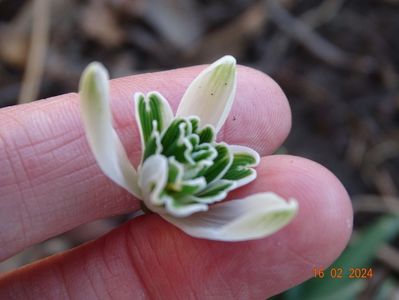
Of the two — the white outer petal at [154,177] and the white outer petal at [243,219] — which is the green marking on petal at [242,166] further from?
the white outer petal at [154,177]

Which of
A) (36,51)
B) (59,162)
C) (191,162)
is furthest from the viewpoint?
(36,51)

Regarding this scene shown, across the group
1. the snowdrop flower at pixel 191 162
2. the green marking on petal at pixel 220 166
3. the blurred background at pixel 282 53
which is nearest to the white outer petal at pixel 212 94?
the snowdrop flower at pixel 191 162

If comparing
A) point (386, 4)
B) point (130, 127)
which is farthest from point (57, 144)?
point (386, 4)

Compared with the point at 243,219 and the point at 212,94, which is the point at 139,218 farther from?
the point at 243,219

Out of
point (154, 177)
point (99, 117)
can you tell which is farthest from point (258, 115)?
point (99, 117)

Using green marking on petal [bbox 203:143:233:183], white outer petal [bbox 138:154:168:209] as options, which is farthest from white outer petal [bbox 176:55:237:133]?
white outer petal [bbox 138:154:168:209]
